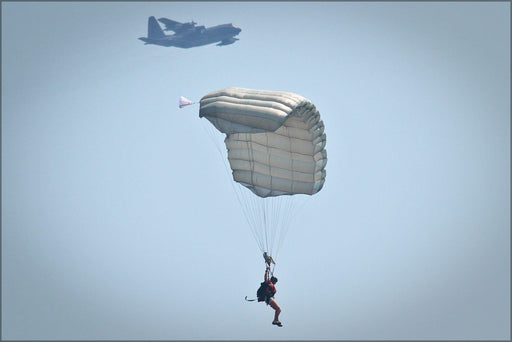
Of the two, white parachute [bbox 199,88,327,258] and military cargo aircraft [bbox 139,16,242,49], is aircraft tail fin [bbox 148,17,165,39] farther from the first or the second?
white parachute [bbox 199,88,327,258]

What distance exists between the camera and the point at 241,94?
33.6 metres

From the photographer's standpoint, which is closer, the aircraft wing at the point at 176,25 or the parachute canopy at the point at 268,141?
the parachute canopy at the point at 268,141

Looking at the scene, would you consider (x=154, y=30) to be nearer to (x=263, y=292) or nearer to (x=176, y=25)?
(x=176, y=25)

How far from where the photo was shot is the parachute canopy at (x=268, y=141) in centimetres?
3281

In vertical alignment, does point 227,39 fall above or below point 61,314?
above

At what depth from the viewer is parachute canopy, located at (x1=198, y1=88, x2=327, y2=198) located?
32.8 m

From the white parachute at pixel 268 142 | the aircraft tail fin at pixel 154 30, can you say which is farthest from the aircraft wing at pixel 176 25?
A: the white parachute at pixel 268 142

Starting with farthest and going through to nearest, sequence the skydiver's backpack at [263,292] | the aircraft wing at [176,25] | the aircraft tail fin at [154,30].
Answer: the aircraft tail fin at [154,30] < the aircraft wing at [176,25] < the skydiver's backpack at [263,292]

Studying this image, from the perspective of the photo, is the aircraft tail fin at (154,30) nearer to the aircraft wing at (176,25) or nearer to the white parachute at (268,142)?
the aircraft wing at (176,25)

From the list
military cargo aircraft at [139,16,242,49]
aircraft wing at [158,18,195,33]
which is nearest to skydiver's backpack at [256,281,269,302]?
military cargo aircraft at [139,16,242,49]

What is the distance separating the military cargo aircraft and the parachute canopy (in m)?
43.5

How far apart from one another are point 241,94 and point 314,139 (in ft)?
10.5

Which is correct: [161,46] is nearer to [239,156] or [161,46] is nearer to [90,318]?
[90,318]

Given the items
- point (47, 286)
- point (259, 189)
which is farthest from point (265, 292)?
point (47, 286)
